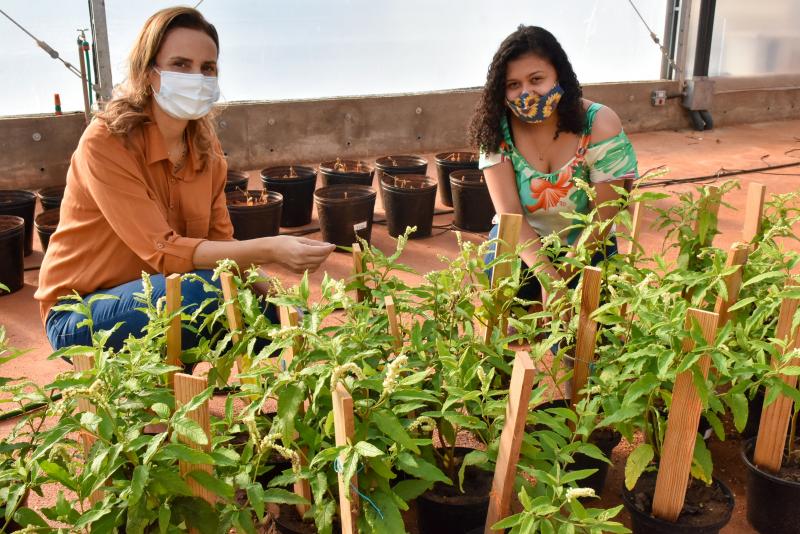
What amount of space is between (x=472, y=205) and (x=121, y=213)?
306cm

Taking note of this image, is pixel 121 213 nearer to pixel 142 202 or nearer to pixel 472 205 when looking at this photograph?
pixel 142 202

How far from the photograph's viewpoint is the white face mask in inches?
93.4

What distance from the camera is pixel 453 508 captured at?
5.95 feet

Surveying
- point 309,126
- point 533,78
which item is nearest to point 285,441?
point 533,78

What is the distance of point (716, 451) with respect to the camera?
8.03ft

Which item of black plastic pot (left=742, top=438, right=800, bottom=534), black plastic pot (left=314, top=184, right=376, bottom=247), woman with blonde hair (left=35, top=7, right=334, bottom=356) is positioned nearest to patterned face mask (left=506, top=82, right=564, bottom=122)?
woman with blonde hair (left=35, top=7, right=334, bottom=356)

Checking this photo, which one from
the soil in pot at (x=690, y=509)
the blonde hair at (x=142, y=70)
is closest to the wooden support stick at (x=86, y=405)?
the blonde hair at (x=142, y=70)

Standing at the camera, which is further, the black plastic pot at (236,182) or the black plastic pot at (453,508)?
the black plastic pot at (236,182)

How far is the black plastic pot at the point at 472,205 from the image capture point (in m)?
5.00

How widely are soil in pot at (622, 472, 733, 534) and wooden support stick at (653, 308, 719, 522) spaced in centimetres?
3

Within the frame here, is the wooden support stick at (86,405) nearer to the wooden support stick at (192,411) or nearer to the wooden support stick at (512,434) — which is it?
the wooden support stick at (192,411)

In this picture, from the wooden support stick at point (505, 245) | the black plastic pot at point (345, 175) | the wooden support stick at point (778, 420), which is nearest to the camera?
the wooden support stick at point (778, 420)

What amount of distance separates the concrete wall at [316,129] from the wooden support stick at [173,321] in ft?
12.8

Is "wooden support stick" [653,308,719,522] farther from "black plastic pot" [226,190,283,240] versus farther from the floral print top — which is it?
"black plastic pot" [226,190,283,240]
